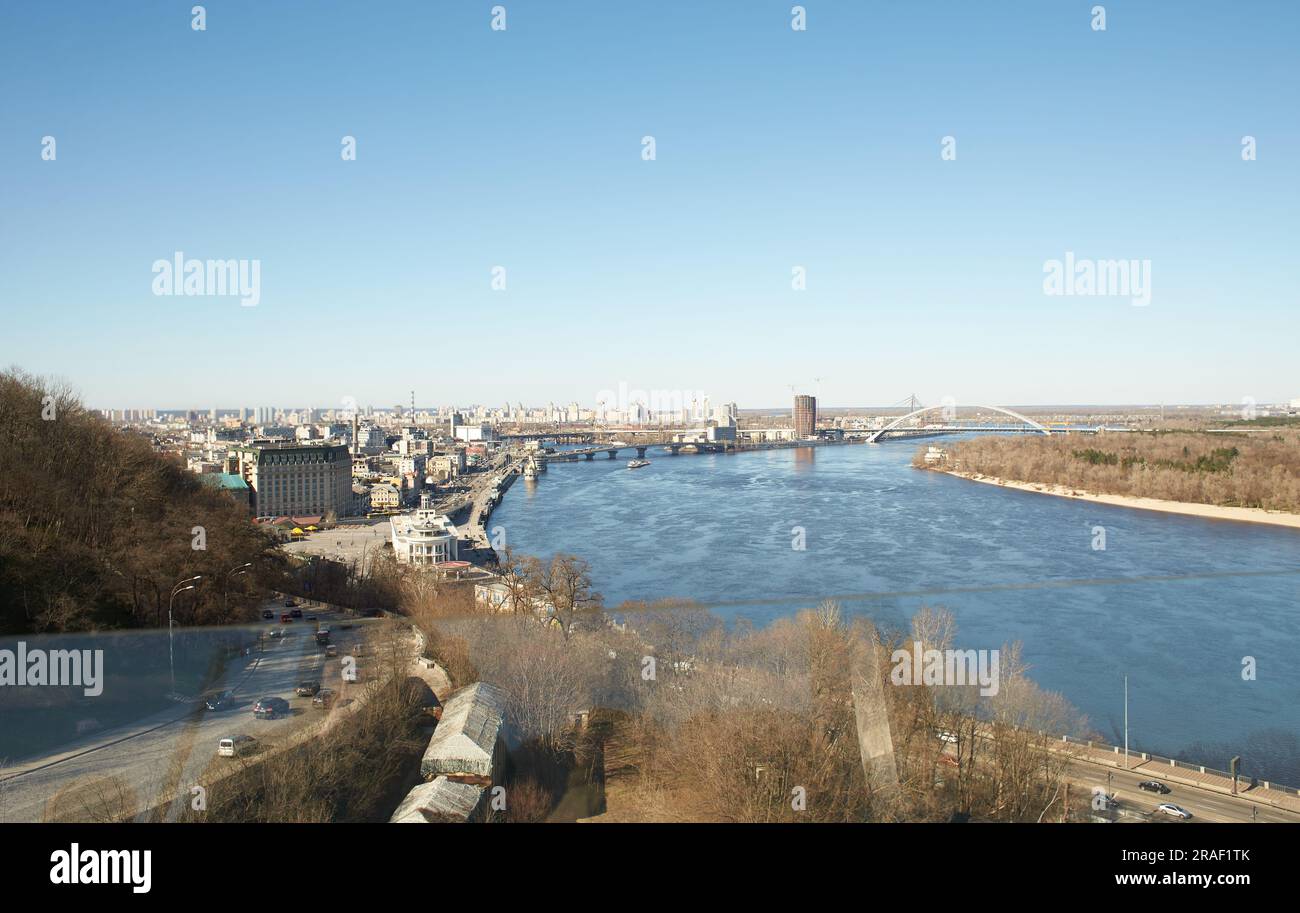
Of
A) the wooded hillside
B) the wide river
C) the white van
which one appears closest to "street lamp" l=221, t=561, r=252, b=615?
the wooded hillside

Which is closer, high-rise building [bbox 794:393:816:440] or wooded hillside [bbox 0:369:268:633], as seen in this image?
wooded hillside [bbox 0:369:268:633]

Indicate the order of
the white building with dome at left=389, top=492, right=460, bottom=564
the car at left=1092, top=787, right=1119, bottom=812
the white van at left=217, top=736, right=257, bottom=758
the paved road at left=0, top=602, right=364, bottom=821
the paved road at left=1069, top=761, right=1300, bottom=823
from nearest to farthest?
1. the paved road at left=0, top=602, right=364, bottom=821
2. the white van at left=217, top=736, right=257, bottom=758
3. the car at left=1092, top=787, right=1119, bottom=812
4. the paved road at left=1069, top=761, right=1300, bottom=823
5. the white building with dome at left=389, top=492, right=460, bottom=564

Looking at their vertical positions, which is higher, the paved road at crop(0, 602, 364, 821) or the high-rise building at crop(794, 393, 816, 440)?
the high-rise building at crop(794, 393, 816, 440)

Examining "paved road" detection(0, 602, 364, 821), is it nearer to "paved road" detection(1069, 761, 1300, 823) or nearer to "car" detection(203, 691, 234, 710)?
"car" detection(203, 691, 234, 710)

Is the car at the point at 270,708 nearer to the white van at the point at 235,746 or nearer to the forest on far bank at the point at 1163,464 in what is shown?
the white van at the point at 235,746

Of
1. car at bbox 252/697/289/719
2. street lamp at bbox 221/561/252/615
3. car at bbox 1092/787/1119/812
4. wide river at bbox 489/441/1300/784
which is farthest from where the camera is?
street lamp at bbox 221/561/252/615

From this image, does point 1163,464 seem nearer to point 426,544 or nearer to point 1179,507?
point 1179,507

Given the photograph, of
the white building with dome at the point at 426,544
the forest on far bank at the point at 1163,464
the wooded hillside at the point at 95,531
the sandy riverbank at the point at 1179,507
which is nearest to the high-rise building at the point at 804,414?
the forest on far bank at the point at 1163,464
